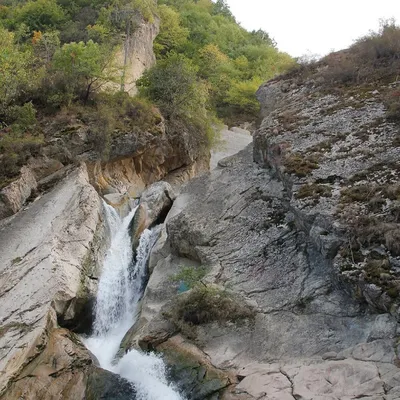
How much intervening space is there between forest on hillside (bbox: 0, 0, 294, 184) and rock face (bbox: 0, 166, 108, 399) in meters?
3.42

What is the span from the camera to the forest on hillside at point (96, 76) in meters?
23.5

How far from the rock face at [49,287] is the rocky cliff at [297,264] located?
2.27 metres

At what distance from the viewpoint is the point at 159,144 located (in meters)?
28.6

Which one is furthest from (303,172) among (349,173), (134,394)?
(134,394)

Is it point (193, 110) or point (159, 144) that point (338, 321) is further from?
point (193, 110)

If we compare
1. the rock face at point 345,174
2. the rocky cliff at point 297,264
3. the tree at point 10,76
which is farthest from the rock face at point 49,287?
the rock face at point 345,174

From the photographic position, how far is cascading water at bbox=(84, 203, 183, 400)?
13.3 meters

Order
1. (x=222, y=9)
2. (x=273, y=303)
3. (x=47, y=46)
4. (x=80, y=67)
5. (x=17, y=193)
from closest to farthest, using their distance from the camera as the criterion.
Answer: (x=273, y=303), (x=17, y=193), (x=80, y=67), (x=47, y=46), (x=222, y=9)

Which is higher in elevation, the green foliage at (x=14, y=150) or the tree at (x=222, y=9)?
the tree at (x=222, y=9)

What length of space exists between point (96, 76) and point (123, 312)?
14.3m

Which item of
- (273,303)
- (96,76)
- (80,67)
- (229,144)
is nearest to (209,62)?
(229,144)

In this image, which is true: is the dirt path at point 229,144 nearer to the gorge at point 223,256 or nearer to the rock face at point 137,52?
the rock face at point 137,52

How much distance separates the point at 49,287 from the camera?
1550 cm

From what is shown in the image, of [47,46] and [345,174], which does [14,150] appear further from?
[345,174]
